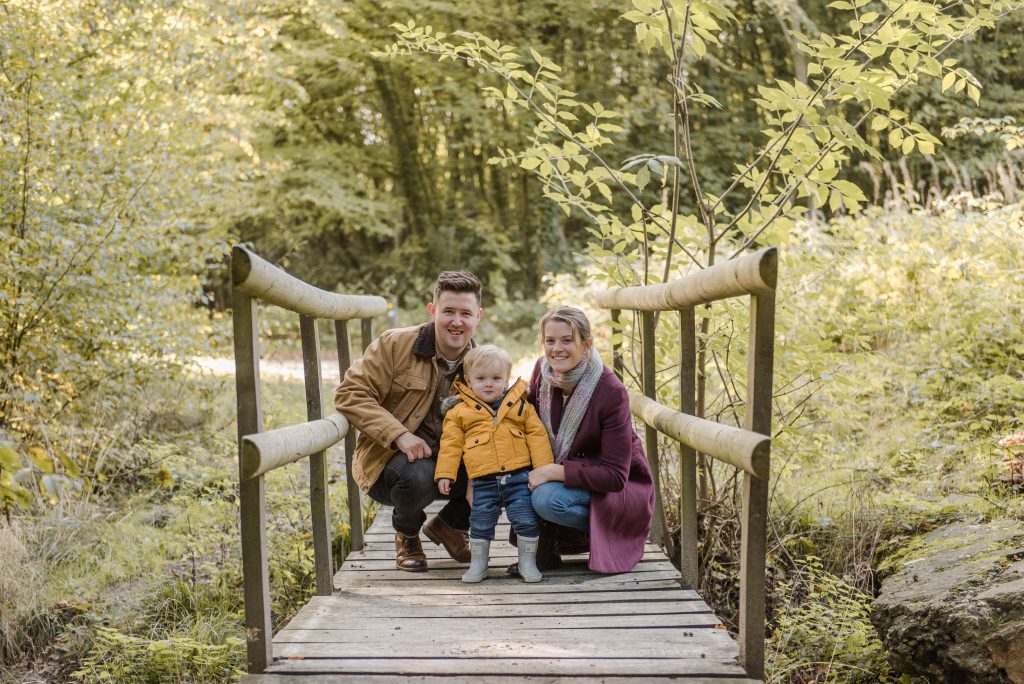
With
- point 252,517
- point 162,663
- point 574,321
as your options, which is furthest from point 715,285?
point 162,663

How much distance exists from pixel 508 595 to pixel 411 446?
753mm

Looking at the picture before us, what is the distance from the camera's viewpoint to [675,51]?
3834 mm

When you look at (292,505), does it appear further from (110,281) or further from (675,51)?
(675,51)

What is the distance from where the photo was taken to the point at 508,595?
3.40 meters

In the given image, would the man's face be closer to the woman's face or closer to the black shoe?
the woman's face

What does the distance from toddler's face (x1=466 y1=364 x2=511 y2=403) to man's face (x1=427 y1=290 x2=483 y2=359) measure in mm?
271

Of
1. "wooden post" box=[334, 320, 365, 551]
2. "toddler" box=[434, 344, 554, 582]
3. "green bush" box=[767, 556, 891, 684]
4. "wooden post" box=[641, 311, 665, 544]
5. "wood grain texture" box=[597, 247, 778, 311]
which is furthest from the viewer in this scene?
"wooden post" box=[334, 320, 365, 551]

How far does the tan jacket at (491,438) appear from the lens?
11.9 feet

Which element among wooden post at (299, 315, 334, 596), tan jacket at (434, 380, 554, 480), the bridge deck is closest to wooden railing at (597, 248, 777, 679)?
the bridge deck

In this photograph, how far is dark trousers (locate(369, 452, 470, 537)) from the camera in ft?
12.2

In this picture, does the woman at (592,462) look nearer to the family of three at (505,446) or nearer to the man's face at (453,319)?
the family of three at (505,446)

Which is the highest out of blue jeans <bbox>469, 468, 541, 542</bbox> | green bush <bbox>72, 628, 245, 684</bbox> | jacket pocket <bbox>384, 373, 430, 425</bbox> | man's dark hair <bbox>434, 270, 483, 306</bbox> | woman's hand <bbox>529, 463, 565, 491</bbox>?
man's dark hair <bbox>434, 270, 483, 306</bbox>

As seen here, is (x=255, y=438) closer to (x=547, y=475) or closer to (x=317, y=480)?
(x=317, y=480)

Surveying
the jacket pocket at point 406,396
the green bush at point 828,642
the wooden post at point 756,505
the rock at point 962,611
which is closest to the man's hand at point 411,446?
the jacket pocket at point 406,396
